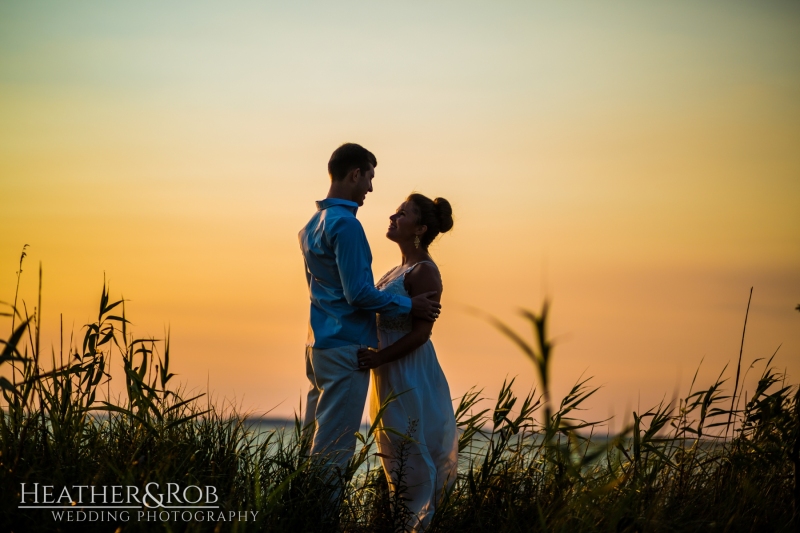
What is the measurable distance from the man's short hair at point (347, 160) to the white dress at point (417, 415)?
0.78 metres

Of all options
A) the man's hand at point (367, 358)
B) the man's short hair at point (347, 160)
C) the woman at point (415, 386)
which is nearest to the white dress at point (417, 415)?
the woman at point (415, 386)

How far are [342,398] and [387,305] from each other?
0.57 meters

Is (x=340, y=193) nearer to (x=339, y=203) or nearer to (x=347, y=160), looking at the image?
(x=339, y=203)

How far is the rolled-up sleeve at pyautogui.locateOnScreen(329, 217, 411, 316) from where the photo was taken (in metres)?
4.31

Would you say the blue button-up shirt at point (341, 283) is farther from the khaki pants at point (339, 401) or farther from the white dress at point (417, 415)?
the white dress at point (417, 415)

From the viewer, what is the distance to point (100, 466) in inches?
139

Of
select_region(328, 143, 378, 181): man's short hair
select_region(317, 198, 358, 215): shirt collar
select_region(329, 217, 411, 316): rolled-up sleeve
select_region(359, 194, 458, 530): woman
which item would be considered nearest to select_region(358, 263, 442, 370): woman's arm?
select_region(359, 194, 458, 530): woman

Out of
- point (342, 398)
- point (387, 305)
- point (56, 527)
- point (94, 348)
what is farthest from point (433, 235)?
point (56, 527)

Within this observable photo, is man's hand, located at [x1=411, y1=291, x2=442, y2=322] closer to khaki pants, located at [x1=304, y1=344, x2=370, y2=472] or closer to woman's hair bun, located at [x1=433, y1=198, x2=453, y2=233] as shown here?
khaki pants, located at [x1=304, y1=344, x2=370, y2=472]

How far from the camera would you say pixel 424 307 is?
185 inches

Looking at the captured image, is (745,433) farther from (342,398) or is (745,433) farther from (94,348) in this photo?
(94,348)

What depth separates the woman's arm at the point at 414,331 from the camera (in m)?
4.49

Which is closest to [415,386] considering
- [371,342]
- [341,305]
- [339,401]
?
[371,342]

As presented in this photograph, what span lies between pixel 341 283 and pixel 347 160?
0.71 meters
